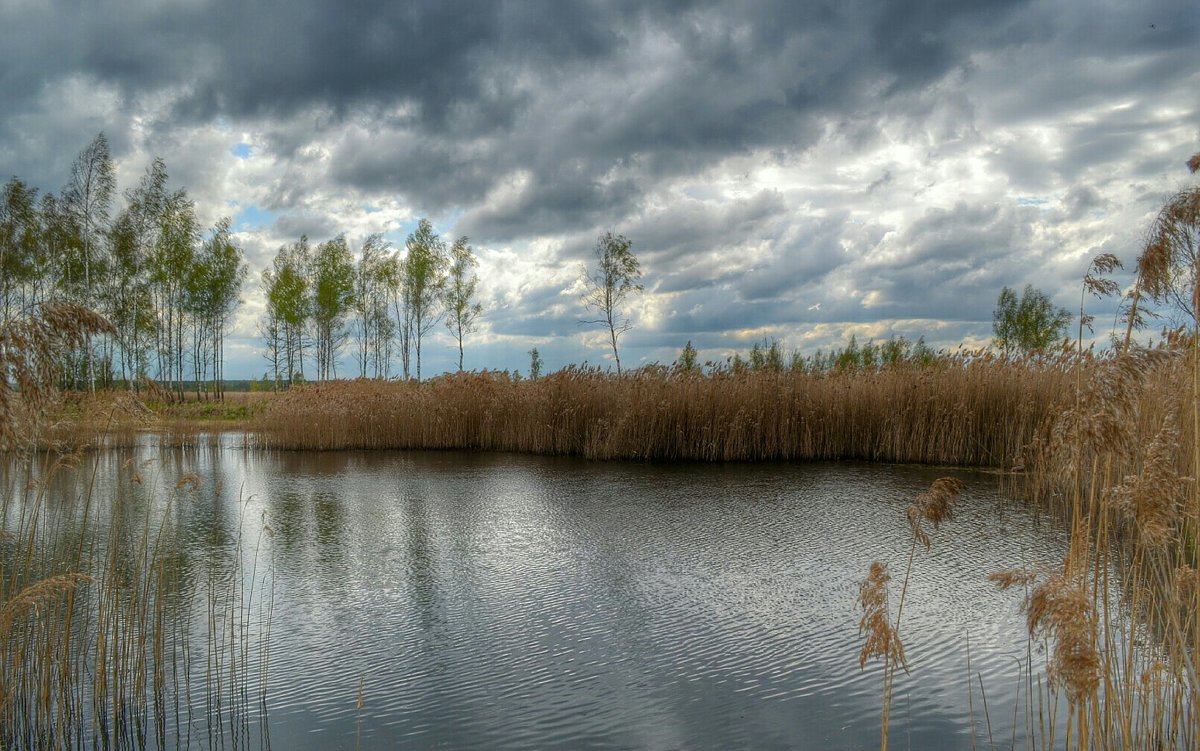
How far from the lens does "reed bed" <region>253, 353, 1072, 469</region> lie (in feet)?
34.8

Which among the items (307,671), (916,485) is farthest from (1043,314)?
(307,671)

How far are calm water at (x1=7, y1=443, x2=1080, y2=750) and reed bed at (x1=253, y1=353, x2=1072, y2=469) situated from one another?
2395mm

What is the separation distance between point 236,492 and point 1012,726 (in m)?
8.48

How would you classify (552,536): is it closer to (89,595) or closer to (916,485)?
(89,595)

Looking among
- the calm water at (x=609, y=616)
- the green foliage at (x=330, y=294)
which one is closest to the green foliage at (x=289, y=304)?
the green foliage at (x=330, y=294)

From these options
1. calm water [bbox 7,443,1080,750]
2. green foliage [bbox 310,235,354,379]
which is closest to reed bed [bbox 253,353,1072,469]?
calm water [bbox 7,443,1080,750]

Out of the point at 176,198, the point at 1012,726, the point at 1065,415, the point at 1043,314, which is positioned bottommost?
the point at 1012,726

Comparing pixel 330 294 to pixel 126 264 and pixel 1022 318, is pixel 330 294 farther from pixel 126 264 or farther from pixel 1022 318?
pixel 1022 318

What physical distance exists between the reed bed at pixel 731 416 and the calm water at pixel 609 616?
94.3 inches

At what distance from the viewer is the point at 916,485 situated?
340 inches

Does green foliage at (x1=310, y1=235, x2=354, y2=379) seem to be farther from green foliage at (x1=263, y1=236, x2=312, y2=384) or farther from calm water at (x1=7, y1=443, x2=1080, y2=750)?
calm water at (x1=7, y1=443, x2=1080, y2=750)

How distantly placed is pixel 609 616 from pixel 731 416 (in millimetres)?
7555

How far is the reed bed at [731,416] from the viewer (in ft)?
34.8

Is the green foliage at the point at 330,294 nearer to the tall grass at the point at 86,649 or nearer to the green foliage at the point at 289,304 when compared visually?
the green foliage at the point at 289,304
